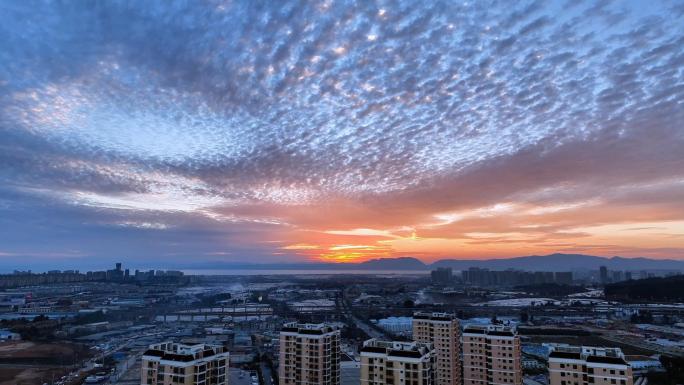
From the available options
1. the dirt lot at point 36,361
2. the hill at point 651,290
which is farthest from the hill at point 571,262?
the dirt lot at point 36,361

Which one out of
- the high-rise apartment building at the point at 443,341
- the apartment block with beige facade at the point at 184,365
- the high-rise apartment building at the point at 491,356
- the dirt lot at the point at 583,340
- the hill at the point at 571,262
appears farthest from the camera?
the hill at the point at 571,262

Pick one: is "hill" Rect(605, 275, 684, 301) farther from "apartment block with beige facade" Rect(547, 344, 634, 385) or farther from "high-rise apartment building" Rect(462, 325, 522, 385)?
"apartment block with beige facade" Rect(547, 344, 634, 385)

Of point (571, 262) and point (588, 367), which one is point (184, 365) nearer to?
point (588, 367)

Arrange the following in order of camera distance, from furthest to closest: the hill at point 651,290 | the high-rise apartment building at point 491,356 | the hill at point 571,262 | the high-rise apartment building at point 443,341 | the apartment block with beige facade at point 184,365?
the hill at point 571,262 → the hill at point 651,290 → the high-rise apartment building at point 443,341 → the high-rise apartment building at point 491,356 → the apartment block with beige facade at point 184,365

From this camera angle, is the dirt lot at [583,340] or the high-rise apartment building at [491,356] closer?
the high-rise apartment building at [491,356]

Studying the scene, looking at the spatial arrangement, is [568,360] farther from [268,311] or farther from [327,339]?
[268,311]

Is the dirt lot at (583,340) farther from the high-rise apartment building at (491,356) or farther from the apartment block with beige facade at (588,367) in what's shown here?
the apartment block with beige facade at (588,367)

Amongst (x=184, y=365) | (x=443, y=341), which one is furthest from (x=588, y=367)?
(x=184, y=365)
